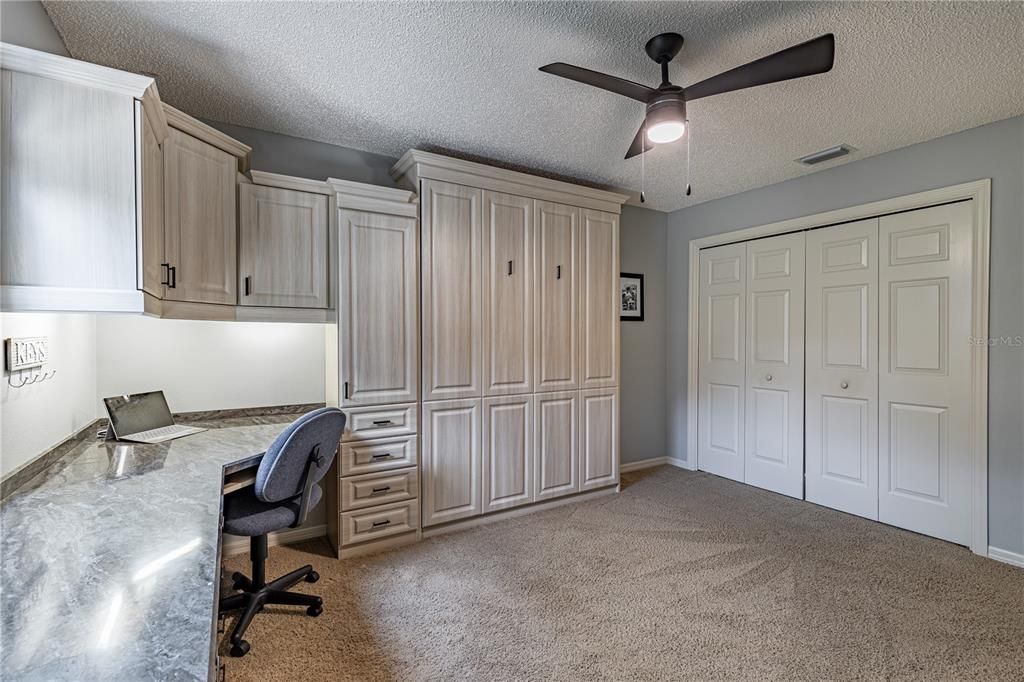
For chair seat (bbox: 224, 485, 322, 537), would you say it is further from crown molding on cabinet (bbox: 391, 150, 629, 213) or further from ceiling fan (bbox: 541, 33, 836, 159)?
ceiling fan (bbox: 541, 33, 836, 159)

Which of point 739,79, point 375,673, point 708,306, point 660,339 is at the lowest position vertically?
point 375,673

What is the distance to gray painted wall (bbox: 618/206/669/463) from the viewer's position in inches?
177

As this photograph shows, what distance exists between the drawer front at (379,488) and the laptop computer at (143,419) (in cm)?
85

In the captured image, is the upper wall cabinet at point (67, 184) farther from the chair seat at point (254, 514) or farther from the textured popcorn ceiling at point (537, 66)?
the chair seat at point (254, 514)

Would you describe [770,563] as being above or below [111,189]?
below

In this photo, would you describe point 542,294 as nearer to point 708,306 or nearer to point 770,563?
point 708,306

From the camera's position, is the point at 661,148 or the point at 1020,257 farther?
the point at 661,148

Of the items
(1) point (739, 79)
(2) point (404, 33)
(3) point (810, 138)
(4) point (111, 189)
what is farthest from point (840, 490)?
(4) point (111, 189)

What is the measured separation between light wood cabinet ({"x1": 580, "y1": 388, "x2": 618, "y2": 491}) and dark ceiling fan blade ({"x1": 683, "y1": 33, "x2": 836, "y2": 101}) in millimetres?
2265

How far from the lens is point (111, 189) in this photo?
5.19ft

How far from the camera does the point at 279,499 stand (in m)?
2.03

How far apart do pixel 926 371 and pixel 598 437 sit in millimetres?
2172

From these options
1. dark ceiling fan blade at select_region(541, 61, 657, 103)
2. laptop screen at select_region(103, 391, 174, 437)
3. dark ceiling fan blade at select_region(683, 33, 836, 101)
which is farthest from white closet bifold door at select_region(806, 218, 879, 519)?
laptop screen at select_region(103, 391, 174, 437)

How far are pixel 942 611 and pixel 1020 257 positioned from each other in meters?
1.96
